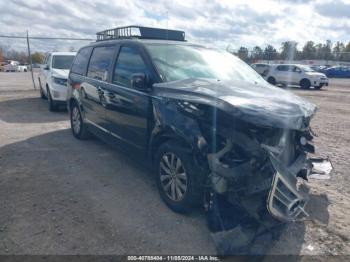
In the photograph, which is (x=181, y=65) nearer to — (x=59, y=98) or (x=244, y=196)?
(x=244, y=196)

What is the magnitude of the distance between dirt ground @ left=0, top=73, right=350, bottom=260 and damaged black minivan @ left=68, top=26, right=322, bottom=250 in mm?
289

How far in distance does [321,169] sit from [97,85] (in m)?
3.57

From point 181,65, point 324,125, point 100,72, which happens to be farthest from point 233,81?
point 324,125

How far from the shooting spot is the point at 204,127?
3.22 m

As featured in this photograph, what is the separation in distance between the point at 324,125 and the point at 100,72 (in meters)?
6.31

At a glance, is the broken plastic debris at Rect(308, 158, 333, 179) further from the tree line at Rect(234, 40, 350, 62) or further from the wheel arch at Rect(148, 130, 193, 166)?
the tree line at Rect(234, 40, 350, 62)

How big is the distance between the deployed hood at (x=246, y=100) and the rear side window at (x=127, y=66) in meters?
0.56

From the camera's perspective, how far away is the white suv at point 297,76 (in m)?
20.7

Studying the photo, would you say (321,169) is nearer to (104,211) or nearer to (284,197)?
(284,197)

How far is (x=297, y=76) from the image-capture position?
21.4 m

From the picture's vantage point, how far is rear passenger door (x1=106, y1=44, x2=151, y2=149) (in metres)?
4.08

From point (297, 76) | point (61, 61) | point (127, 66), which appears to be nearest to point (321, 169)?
point (127, 66)

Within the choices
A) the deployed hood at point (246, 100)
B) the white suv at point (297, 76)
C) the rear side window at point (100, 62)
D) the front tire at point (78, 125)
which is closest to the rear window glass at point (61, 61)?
the front tire at point (78, 125)

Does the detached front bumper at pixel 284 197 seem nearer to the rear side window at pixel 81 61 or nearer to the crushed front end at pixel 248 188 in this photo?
the crushed front end at pixel 248 188
